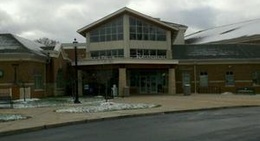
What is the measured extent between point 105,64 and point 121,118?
1222 inches

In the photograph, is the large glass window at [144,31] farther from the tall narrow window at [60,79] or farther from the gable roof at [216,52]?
the tall narrow window at [60,79]

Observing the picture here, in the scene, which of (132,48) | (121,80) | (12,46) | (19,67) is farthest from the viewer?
(132,48)

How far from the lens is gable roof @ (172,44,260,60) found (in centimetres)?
6077

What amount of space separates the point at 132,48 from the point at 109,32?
3.41m

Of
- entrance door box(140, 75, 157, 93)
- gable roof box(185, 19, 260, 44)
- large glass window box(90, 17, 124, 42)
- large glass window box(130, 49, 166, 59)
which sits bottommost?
entrance door box(140, 75, 157, 93)

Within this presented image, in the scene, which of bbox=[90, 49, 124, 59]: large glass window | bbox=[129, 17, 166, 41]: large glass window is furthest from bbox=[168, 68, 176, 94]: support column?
bbox=[90, 49, 124, 59]: large glass window

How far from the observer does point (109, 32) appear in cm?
5981

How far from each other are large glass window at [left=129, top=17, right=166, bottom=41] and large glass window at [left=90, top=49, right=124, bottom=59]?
2.25m

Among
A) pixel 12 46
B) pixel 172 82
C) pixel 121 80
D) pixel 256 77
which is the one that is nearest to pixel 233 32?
pixel 256 77

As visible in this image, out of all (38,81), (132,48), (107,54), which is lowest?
(38,81)

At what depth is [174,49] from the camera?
64.4 m

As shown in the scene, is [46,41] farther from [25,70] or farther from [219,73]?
[25,70]

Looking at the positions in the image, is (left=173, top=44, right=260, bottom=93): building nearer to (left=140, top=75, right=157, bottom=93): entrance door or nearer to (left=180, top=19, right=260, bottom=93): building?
(left=180, top=19, right=260, bottom=93): building

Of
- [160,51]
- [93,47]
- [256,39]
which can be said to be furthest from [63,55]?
[256,39]
